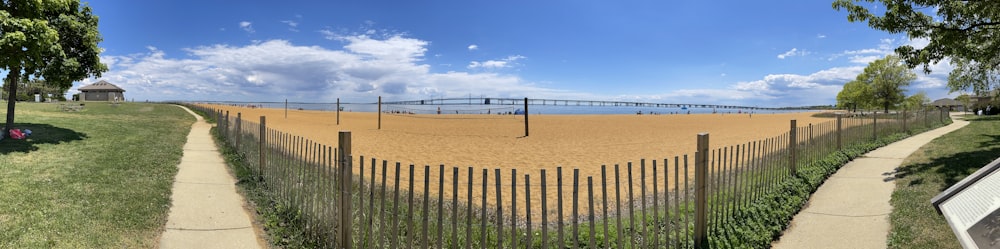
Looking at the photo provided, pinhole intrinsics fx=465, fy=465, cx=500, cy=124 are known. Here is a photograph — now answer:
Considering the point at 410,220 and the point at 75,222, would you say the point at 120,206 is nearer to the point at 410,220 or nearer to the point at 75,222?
the point at 75,222

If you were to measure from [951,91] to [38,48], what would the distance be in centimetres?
4003

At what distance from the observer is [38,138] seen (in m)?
12.8

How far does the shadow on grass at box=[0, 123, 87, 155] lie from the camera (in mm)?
11029

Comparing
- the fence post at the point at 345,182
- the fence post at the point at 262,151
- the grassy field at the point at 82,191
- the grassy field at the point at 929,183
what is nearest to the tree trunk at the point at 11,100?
the grassy field at the point at 82,191

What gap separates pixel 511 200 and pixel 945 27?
11.8m

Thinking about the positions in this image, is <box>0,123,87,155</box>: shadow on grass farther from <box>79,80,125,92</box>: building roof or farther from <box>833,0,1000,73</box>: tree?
<box>79,80,125,92</box>: building roof

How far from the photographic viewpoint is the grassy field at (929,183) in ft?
17.1

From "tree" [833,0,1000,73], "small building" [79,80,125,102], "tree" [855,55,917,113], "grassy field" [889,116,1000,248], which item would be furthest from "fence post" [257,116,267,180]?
"small building" [79,80,125,102]

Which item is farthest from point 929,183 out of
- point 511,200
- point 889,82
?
point 889,82

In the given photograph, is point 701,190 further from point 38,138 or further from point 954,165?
point 38,138

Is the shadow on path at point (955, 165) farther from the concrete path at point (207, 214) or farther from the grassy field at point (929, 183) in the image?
the concrete path at point (207, 214)

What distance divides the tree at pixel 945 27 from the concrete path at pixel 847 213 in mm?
3530

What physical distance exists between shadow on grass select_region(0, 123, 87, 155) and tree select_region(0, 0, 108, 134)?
843 mm

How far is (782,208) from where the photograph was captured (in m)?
6.62
